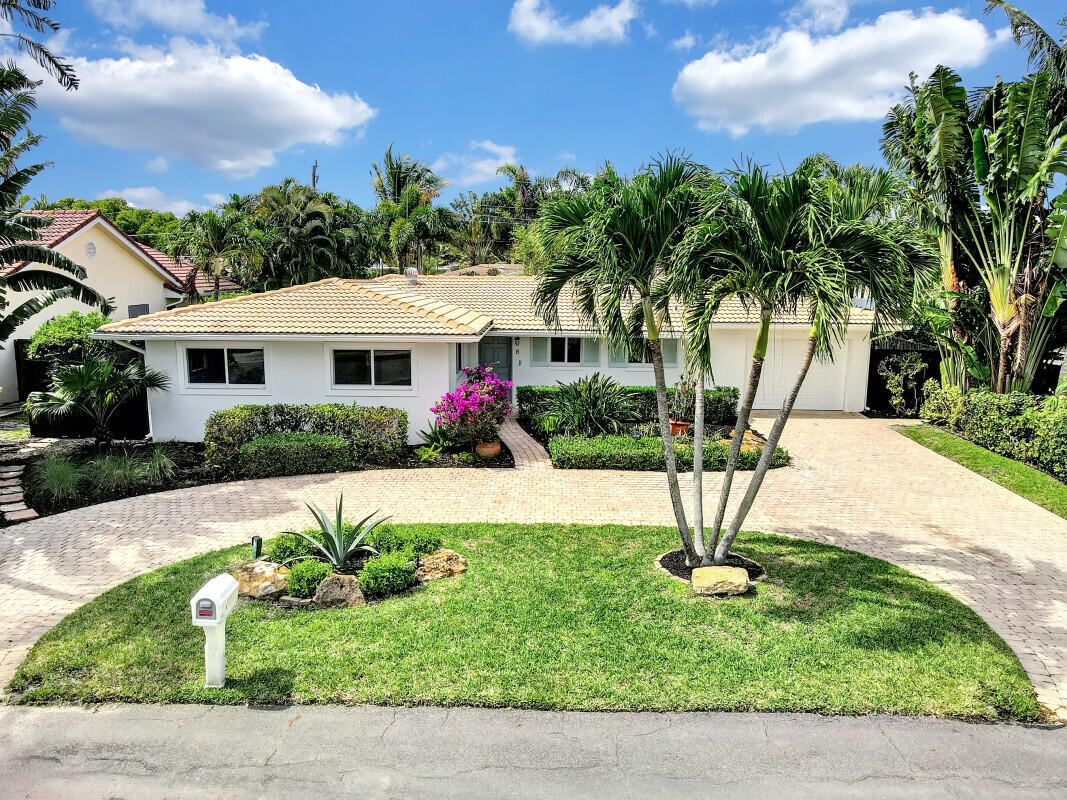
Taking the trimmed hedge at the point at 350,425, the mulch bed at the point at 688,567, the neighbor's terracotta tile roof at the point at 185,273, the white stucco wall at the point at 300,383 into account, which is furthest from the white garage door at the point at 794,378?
the neighbor's terracotta tile roof at the point at 185,273

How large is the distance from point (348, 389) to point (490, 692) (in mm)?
10731

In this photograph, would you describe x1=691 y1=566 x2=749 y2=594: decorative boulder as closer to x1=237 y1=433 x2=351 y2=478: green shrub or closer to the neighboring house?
x1=237 y1=433 x2=351 y2=478: green shrub

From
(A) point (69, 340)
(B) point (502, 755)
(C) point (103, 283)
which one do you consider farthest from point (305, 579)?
(C) point (103, 283)

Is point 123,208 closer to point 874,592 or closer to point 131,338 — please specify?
point 131,338

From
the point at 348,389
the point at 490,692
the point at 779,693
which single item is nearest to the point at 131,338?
the point at 348,389

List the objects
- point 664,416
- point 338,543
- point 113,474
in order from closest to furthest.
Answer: point 338,543, point 664,416, point 113,474

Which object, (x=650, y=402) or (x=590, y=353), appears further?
(x=590, y=353)

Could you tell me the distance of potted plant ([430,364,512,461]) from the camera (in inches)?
586

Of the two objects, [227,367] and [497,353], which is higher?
[497,353]

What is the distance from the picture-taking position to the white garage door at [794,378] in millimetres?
21156

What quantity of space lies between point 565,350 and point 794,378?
7.17 metres

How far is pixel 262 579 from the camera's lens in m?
8.24

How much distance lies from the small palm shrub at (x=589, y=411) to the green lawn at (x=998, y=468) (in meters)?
7.42

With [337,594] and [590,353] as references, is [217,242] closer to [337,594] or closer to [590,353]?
[590,353]
